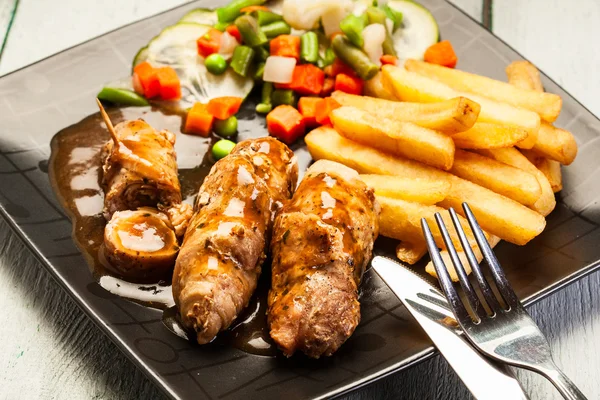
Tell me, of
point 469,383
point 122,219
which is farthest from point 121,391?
point 469,383

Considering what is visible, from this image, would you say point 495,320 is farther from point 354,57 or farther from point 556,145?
point 354,57

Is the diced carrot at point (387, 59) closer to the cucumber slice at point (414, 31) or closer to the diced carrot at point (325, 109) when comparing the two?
the cucumber slice at point (414, 31)

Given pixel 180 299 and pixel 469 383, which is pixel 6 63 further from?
pixel 469 383

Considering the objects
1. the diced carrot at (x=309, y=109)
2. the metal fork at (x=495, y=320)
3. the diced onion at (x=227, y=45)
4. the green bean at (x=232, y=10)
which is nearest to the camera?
the metal fork at (x=495, y=320)

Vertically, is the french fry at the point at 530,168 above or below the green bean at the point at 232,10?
above

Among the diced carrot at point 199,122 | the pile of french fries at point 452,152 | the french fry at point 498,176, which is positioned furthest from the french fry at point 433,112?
the diced carrot at point 199,122

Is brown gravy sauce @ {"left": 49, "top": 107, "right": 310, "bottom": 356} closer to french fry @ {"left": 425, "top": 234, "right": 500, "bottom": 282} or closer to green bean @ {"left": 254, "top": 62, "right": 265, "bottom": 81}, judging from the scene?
green bean @ {"left": 254, "top": 62, "right": 265, "bottom": 81}
